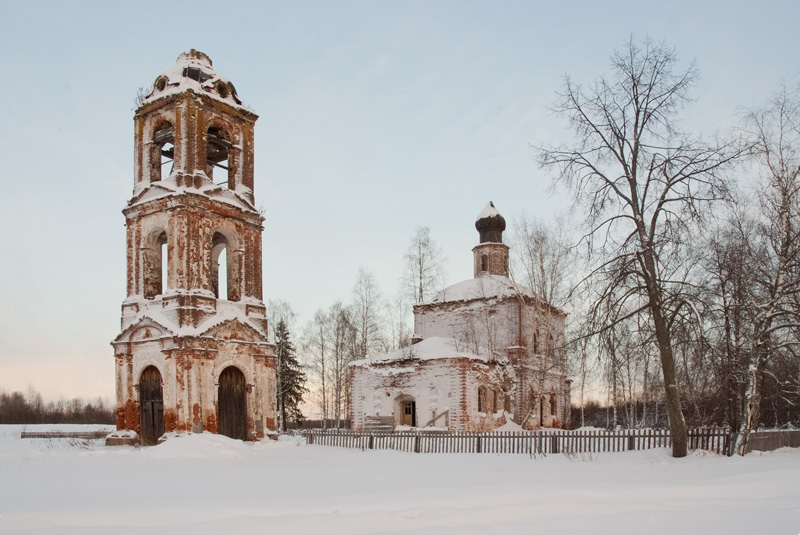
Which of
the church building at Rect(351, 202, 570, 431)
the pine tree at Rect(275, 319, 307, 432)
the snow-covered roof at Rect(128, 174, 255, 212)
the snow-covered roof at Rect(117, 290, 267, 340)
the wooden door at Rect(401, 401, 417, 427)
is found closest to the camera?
the snow-covered roof at Rect(117, 290, 267, 340)

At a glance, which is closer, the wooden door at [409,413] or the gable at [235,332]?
the gable at [235,332]

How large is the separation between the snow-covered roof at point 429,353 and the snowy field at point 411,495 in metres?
11.0

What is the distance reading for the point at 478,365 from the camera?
28547 mm

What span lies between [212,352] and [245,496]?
41.5ft

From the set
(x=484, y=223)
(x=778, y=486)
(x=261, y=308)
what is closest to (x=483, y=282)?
(x=484, y=223)

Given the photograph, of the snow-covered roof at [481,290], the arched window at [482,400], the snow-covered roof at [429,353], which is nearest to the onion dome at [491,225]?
the snow-covered roof at [481,290]

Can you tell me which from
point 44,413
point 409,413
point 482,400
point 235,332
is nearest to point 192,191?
point 235,332

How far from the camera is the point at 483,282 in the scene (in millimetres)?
33812

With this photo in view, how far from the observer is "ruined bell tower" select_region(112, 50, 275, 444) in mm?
21828

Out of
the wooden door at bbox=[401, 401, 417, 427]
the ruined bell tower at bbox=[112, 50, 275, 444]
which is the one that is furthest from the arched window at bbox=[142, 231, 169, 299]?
the wooden door at bbox=[401, 401, 417, 427]

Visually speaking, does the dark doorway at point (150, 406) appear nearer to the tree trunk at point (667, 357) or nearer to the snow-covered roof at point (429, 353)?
the snow-covered roof at point (429, 353)

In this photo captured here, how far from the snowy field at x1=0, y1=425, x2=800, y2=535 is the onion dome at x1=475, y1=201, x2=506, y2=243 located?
2001cm

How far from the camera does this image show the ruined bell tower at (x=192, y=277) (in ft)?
71.6

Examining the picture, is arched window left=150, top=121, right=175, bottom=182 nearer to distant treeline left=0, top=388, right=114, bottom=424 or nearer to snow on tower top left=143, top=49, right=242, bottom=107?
snow on tower top left=143, top=49, right=242, bottom=107
